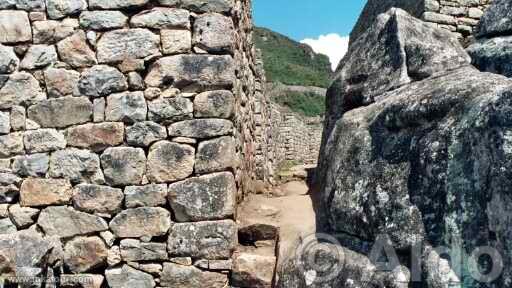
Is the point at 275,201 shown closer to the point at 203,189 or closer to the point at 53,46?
the point at 203,189

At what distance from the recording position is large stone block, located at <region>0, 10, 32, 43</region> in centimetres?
400

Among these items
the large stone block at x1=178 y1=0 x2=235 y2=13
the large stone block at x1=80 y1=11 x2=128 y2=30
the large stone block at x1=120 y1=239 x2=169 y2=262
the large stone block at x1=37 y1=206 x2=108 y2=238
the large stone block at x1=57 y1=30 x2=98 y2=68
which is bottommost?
the large stone block at x1=120 y1=239 x2=169 y2=262

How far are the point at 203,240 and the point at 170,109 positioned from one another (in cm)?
99

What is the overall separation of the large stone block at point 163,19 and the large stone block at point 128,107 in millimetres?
529

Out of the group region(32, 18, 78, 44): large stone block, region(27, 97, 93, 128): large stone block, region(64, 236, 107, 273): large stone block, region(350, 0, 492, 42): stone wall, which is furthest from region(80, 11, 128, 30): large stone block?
region(350, 0, 492, 42): stone wall

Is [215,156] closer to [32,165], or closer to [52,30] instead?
[32,165]

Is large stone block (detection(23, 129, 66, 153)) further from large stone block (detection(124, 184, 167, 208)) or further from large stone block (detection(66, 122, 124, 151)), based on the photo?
large stone block (detection(124, 184, 167, 208))

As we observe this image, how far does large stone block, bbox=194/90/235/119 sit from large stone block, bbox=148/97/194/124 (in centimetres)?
6


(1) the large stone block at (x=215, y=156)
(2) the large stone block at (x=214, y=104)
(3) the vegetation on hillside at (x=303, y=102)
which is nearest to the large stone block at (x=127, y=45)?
(2) the large stone block at (x=214, y=104)

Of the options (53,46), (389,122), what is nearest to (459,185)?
(389,122)

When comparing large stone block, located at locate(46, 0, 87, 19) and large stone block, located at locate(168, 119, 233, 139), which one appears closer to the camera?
large stone block, located at locate(168, 119, 233, 139)

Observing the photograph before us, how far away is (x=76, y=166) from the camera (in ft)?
12.8

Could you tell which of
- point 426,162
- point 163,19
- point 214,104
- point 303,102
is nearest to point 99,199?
point 214,104

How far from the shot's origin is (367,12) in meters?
11.5
